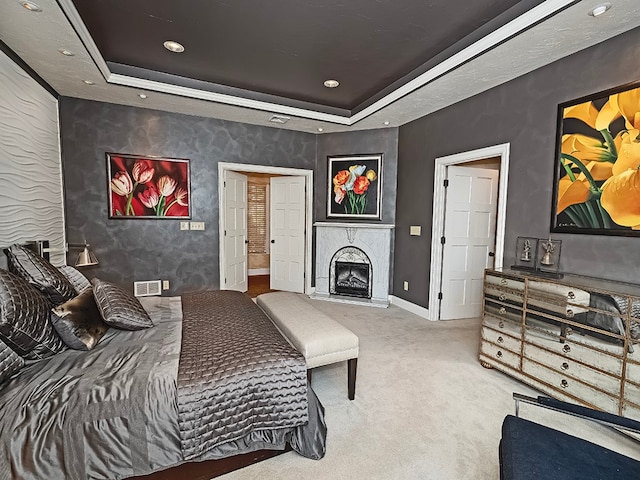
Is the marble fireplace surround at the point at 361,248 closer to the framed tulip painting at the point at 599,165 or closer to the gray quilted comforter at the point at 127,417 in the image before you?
the framed tulip painting at the point at 599,165

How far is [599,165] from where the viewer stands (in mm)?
2361

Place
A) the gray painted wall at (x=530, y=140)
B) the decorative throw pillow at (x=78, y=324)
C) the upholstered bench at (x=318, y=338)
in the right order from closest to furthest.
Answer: the decorative throw pillow at (x=78, y=324), the upholstered bench at (x=318, y=338), the gray painted wall at (x=530, y=140)

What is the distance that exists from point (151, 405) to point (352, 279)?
13.0ft

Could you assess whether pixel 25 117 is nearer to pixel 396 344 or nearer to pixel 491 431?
pixel 396 344

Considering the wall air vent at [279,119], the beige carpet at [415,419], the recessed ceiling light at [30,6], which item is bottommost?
the beige carpet at [415,419]

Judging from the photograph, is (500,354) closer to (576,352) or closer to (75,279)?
(576,352)

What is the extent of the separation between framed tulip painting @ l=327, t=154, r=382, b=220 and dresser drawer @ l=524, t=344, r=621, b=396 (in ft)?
9.55

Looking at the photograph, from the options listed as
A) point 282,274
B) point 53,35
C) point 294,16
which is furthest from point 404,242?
point 53,35

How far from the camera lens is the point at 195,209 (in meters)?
4.44

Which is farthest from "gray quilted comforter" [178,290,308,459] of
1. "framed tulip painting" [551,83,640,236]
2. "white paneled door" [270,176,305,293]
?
"white paneled door" [270,176,305,293]

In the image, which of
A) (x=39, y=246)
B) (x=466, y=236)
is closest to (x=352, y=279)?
(x=466, y=236)

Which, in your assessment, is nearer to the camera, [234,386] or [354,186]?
[234,386]

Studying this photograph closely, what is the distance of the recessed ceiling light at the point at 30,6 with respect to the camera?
6.50 feet

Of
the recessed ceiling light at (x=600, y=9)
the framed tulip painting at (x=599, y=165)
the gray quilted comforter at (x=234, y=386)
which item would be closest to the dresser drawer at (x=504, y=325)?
the framed tulip painting at (x=599, y=165)
